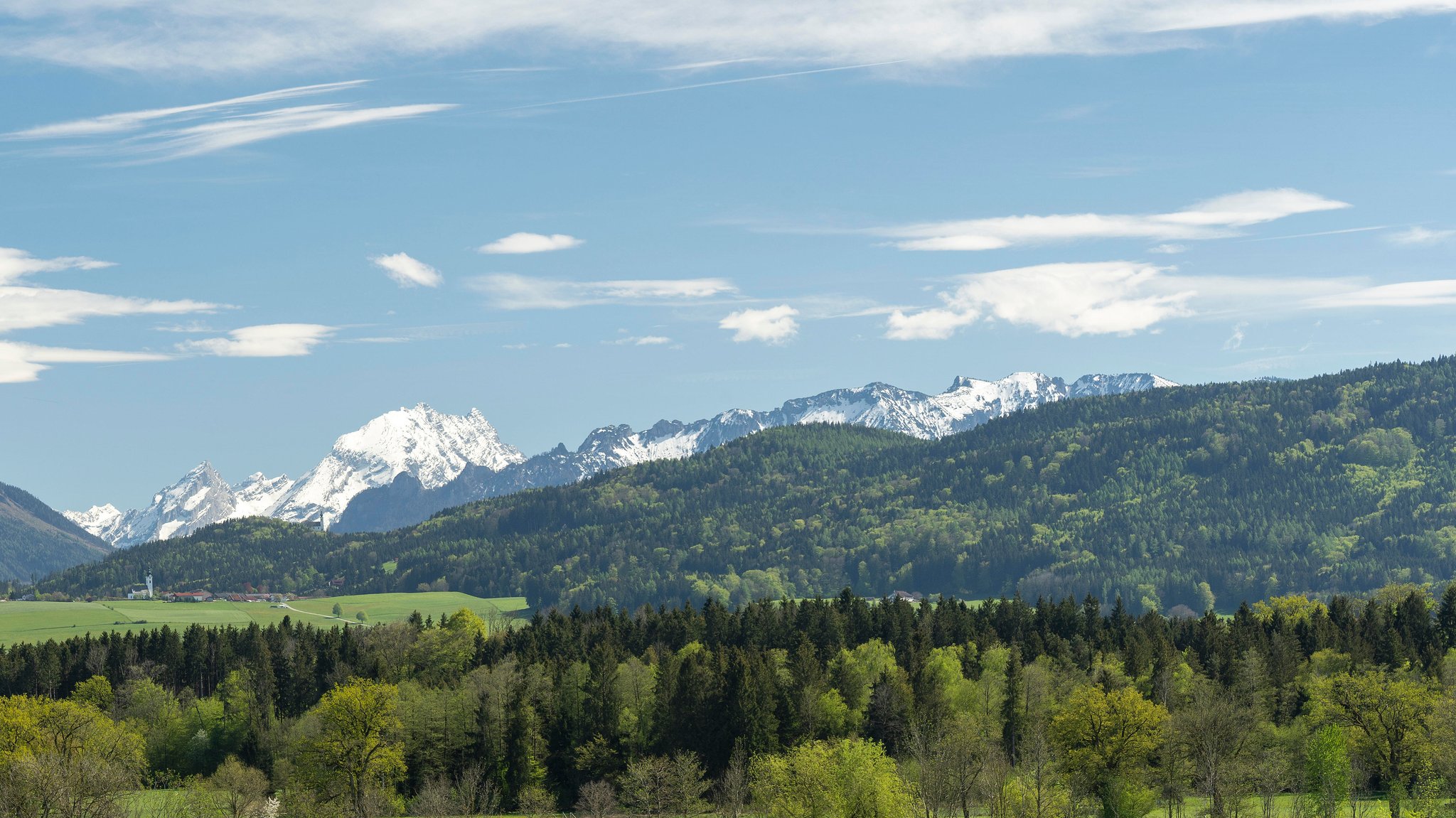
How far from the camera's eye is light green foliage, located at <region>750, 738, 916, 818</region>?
11569 cm

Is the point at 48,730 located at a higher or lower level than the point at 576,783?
higher

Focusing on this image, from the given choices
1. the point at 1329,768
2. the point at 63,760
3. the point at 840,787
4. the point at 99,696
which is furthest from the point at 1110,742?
the point at 99,696

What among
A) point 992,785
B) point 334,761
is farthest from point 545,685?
point 992,785

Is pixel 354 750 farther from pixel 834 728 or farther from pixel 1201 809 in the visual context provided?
pixel 1201 809

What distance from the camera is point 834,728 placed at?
532 ft

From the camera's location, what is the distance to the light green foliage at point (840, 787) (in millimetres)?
115688

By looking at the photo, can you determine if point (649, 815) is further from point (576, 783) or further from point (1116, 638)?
point (1116, 638)

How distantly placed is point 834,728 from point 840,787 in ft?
151

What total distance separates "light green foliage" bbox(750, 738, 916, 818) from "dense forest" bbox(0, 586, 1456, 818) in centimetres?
26

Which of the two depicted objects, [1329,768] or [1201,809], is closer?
[1201,809]

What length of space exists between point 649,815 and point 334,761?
3429 centimetres

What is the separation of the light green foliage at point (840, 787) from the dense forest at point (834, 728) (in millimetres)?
261

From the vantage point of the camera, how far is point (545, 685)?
17262 cm

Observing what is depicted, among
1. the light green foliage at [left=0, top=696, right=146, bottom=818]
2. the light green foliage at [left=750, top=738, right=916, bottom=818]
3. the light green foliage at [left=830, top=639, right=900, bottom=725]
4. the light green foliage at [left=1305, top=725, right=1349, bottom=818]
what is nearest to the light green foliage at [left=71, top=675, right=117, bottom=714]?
the light green foliage at [left=0, top=696, right=146, bottom=818]
